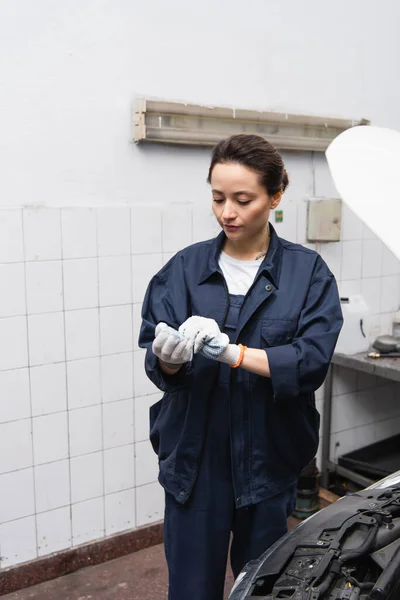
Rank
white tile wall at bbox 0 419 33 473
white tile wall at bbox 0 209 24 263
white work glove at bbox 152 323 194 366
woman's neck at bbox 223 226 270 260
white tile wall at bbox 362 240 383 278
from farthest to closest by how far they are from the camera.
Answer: white tile wall at bbox 362 240 383 278, white tile wall at bbox 0 419 33 473, white tile wall at bbox 0 209 24 263, woman's neck at bbox 223 226 270 260, white work glove at bbox 152 323 194 366

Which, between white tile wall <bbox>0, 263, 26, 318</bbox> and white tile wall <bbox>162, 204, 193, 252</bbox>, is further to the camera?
white tile wall <bbox>162, 204, 193, 252</bbox>

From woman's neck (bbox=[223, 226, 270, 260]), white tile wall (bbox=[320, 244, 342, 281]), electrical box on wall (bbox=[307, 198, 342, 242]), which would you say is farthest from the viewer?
white tile wall (bbox=[320, 244, 342, 281])

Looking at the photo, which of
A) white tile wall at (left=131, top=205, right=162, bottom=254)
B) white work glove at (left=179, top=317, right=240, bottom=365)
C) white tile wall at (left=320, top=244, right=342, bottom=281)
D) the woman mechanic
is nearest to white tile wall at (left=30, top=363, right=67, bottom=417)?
white tile wall at (left=131, top=205, right=162, bottom=254)

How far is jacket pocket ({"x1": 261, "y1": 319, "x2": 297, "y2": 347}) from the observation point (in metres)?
1.53

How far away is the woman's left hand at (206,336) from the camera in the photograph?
1.38 m

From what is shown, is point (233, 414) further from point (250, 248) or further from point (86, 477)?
point (86, 477)

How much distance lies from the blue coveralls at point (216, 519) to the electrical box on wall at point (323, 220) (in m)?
1.44

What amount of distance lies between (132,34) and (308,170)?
1.05 m

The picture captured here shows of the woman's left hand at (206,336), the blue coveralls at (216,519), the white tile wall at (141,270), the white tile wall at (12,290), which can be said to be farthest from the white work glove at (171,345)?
the white tile wall at (141,270)

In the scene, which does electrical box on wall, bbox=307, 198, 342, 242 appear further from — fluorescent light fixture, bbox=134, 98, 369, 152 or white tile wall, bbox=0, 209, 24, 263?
white tile wall, bbox=0, 209, 24, 263

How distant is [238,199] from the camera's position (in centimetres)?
151

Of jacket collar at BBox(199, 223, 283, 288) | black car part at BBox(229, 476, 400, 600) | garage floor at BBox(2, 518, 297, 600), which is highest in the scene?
jacket collar at BBox(199, 223, 283, 288)

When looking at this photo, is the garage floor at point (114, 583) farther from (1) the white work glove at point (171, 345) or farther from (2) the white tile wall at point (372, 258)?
(2) the white tile wall at point (372, 258)

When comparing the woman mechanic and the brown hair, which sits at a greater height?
the brown hair
